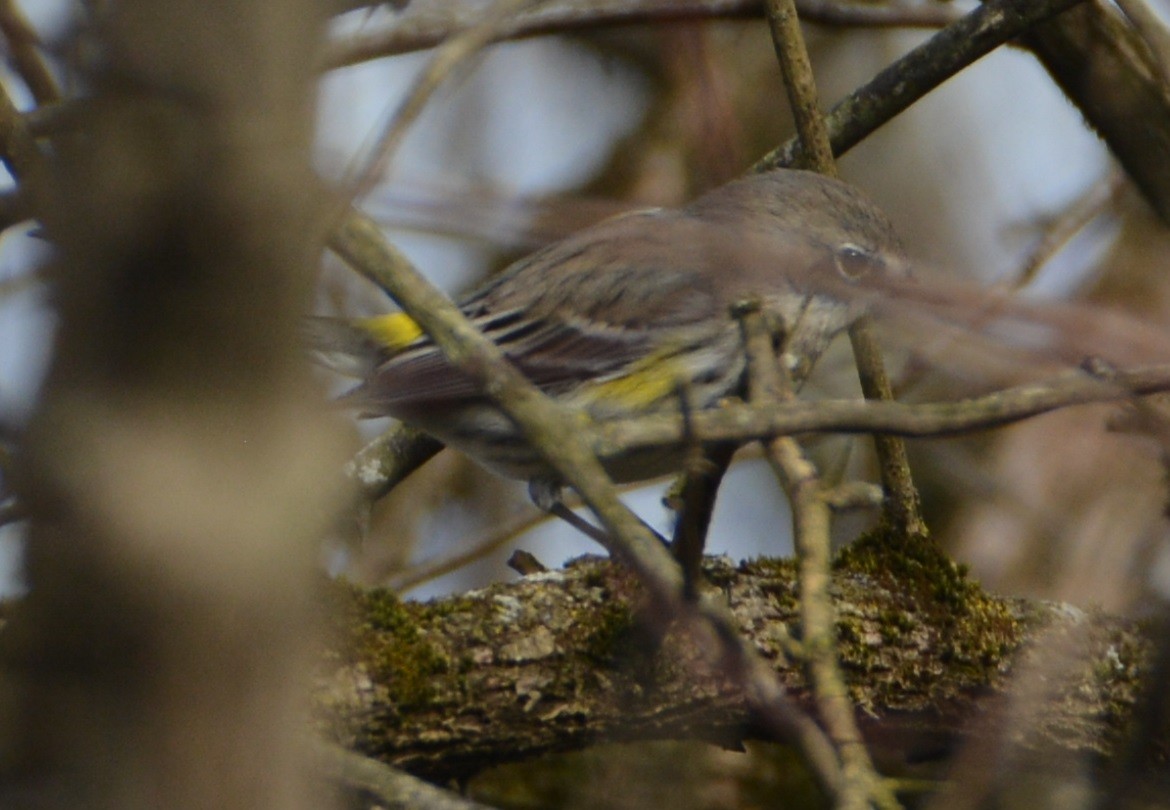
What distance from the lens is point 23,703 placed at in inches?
47.9

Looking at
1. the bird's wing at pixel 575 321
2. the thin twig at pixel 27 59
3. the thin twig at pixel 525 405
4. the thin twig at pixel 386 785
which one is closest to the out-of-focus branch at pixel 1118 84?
the bird's wing at pixel 575 321

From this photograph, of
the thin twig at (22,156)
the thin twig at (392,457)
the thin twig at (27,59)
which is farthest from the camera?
the thin twig at (392,457)

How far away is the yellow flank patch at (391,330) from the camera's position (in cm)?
502

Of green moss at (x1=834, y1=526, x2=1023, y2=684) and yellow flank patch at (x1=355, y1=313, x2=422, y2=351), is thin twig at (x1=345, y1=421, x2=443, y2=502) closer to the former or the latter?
yellow flank patch at (x1=355, y1=313, x2=422, y2=351)

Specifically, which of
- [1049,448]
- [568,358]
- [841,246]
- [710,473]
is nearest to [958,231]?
[1049,448]

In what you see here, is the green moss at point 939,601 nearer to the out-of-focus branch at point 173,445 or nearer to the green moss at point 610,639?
the green moss at point 610,639

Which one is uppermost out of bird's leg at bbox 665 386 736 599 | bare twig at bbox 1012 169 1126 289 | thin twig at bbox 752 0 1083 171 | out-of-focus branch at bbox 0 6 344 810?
bare twig at bbox 1012 169 1126 289

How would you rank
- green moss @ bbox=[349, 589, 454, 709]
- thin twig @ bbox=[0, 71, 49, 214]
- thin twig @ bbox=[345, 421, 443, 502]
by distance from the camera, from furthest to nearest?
thin twig @ bbox=[345, 421, 443, 502], green moss @ bbox=[349, 589, 454, 709], thin twig @ bbox=[0, 71, 49, 214]

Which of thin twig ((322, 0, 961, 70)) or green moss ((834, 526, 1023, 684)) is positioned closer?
green moss ((834, 526, 1023, 684))

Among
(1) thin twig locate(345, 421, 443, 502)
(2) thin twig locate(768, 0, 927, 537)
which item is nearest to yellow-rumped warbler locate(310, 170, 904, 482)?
(2) thin twig locate(768, 0, 927, 537)

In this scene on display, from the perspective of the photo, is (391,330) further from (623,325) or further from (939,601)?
(939,601)

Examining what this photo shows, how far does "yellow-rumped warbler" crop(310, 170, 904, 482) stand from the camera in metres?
4.62

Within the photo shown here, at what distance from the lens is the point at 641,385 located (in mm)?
4781

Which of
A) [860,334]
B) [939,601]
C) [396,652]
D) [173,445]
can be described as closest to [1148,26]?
[860,334]
